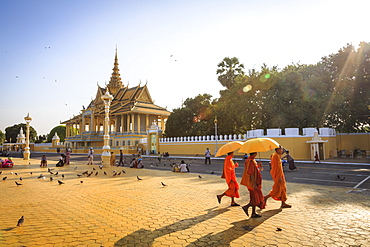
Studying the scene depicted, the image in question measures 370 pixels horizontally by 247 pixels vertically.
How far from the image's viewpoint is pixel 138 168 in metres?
16.2

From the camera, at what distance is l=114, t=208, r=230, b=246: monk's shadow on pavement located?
12.2 ft

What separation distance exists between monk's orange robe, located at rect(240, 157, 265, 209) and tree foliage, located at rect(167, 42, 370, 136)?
19.0m

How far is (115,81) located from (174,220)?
55.6m

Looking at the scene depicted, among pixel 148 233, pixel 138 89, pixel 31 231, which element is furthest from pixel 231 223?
pixel 138 89

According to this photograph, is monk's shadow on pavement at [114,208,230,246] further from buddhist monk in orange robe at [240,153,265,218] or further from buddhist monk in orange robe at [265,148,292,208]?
buddhist monk in orange robe at [265,148,292,208]

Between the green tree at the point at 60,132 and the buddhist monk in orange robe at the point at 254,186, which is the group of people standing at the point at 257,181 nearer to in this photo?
the buddhist monk in orange robe at the point at 254,186

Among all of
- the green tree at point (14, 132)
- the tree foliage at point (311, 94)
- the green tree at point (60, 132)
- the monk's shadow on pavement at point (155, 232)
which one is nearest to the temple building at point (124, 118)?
the tree foliage at point (311, 94)

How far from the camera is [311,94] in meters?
22.5

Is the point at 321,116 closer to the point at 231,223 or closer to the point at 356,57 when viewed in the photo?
the point at 356,57

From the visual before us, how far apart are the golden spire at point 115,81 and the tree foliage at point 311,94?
36534mm

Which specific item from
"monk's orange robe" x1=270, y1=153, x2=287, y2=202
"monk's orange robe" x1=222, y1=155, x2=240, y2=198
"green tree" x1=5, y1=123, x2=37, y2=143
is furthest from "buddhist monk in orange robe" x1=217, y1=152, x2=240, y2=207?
"green tree" x1=5, y1=123, x2=37, y2=143

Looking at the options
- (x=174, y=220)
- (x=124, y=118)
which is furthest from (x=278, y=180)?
(x=124, y=118)

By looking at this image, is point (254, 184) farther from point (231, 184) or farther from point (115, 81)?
point (115, 81)

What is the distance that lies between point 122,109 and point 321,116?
34353 millimetres
